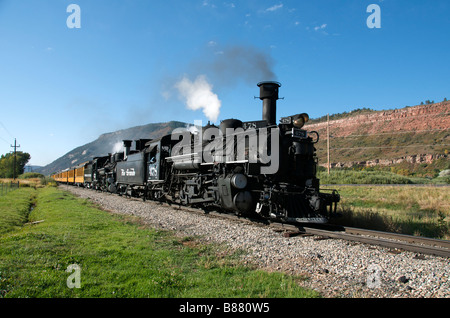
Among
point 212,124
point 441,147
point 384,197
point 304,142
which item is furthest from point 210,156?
point 441,147

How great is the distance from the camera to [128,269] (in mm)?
5434

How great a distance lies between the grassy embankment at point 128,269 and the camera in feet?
14.6

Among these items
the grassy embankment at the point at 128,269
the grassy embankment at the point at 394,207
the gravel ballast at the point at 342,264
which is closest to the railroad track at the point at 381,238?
the gravel ballast at the point at 342,264

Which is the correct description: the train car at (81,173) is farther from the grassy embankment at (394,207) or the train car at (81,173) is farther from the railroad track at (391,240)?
the railroad track at (391,240)

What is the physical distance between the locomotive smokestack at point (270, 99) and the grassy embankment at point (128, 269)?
18.6 ft

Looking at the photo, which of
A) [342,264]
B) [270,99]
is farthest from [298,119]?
[342,264]

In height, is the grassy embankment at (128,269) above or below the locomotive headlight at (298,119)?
below

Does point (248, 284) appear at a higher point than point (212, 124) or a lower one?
lower

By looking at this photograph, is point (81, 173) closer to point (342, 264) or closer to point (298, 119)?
point (298, 119)

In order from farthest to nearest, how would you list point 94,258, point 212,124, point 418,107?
point 418,107 < point 212,124 < point 94,258

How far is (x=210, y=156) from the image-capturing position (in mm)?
12148
